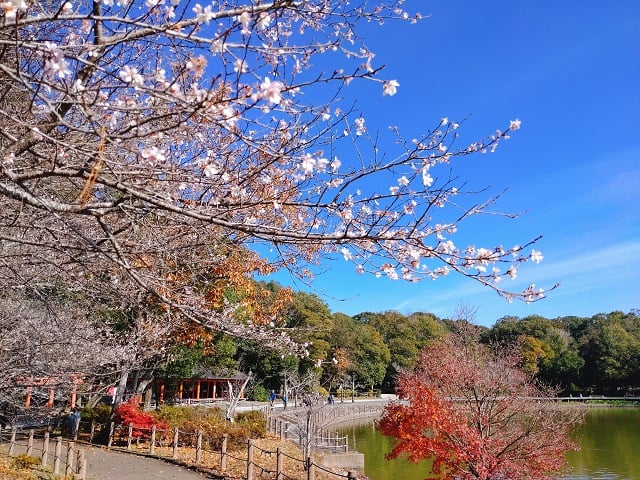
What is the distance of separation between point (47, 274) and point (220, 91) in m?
4.40

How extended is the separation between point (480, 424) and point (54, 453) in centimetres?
864

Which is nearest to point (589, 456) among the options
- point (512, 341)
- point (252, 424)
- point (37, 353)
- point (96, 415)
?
point (252, 424)

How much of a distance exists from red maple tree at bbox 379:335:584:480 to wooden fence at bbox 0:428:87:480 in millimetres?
6049

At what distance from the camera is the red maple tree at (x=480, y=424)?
31.6ft

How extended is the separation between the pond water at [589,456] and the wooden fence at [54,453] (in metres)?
9.68

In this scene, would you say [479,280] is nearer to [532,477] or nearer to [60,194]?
[60,194]

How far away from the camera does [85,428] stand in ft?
52.1

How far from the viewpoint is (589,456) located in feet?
69.7

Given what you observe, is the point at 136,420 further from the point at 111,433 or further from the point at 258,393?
the point at 258,393

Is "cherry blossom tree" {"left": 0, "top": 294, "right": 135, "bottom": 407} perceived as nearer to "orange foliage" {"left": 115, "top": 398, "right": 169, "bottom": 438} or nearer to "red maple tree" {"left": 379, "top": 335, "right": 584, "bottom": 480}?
"orange foliage" {"left": 115, "top": 398, "right": 169, "bottom": 438}

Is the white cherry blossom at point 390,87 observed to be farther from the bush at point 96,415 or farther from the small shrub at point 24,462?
the bush at point 96,415

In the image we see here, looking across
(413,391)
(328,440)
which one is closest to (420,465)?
(328,440)

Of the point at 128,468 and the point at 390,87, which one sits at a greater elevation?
the point at 390,87

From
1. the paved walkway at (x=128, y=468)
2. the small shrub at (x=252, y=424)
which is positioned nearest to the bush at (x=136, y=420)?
the paved walkway at (x=128, y=468)
